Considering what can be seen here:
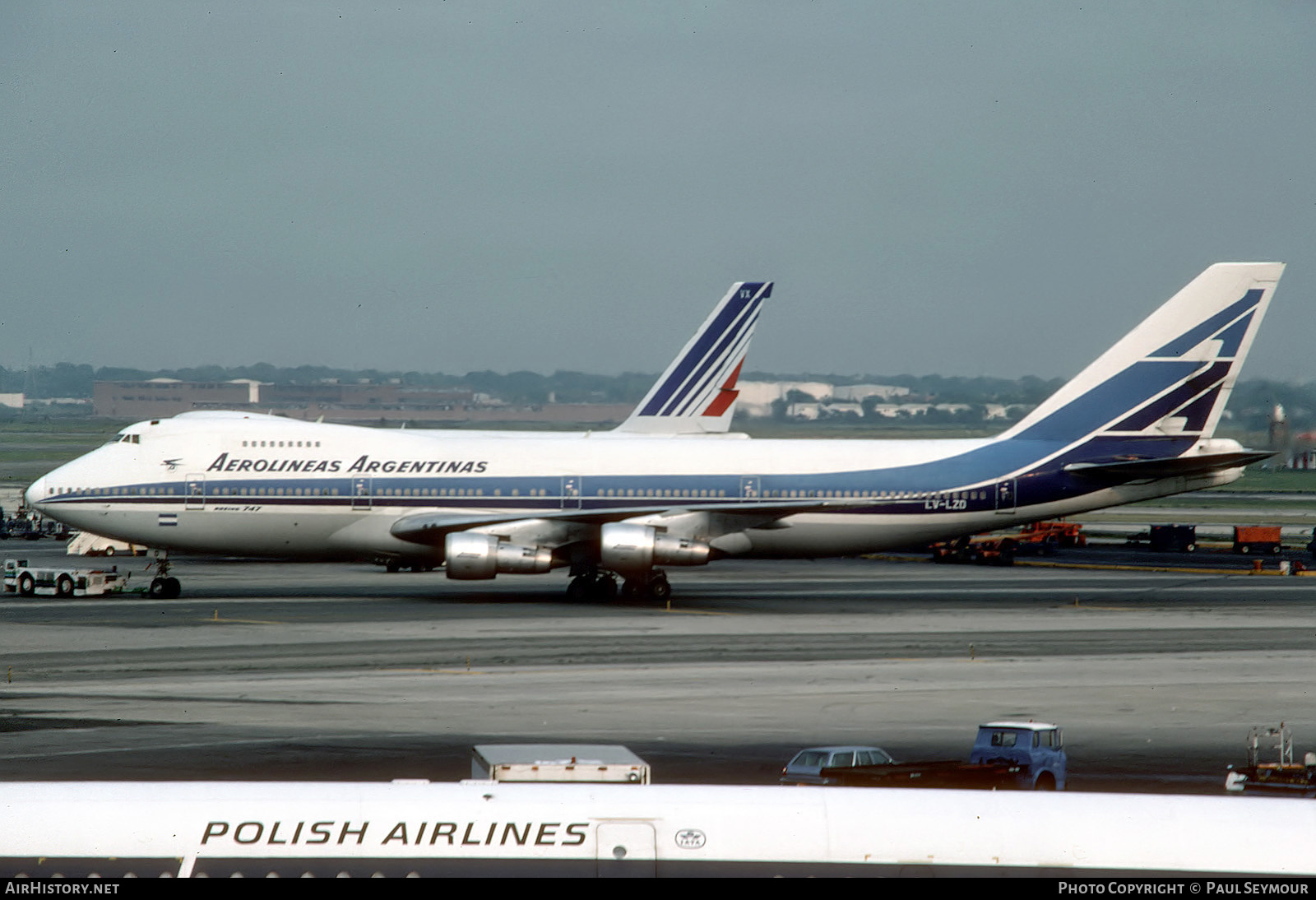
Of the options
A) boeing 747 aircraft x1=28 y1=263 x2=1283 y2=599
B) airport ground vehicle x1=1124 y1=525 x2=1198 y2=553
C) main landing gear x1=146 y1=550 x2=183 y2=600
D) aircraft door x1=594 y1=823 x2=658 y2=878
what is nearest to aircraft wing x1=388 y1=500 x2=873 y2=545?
boeing 747 aircraft x1=28 y1=263 x2=1283 y2=599

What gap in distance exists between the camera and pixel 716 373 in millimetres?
77125

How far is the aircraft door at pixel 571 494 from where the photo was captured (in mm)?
48406

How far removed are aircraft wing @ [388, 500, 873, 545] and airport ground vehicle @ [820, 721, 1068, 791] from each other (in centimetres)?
2551

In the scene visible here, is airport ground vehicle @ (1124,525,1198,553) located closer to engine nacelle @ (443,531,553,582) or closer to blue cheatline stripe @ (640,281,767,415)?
blue cheatline stripe @ (640,281,767,415)

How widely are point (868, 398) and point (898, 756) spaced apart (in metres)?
93.5

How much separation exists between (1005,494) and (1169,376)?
295 inches

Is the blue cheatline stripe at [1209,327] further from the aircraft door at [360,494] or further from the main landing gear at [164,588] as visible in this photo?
the main landing gear at [164,588]

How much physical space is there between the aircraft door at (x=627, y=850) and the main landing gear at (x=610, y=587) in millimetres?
38101

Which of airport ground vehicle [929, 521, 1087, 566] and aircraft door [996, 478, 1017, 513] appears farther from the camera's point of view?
airport ground vehicle [929, 521, 1087, 566]

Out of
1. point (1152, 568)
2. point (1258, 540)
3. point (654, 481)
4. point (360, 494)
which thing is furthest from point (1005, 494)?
point (1258, 540)

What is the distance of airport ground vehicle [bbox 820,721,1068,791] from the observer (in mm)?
18609

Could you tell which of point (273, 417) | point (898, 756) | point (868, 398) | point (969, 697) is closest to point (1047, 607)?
point (969, 697)

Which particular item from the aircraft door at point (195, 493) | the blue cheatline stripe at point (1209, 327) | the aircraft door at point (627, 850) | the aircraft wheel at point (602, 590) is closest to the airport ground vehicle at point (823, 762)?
the aircraft door at point (627, 850)

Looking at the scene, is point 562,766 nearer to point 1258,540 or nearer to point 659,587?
point 659,587
